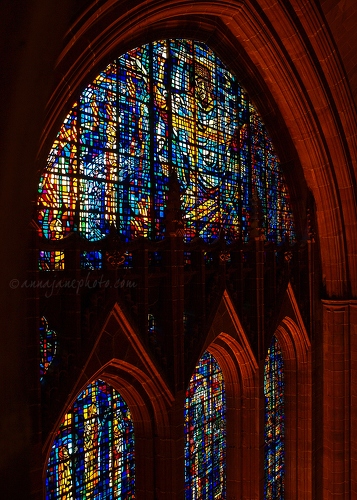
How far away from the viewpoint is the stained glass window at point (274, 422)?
7.21 m

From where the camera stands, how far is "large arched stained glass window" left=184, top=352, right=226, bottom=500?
19.6 feet

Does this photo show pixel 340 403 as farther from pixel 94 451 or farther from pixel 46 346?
pixel 46 346

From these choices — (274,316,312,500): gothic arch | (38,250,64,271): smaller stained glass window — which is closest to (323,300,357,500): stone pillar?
(274,316,312,500): gothic arch

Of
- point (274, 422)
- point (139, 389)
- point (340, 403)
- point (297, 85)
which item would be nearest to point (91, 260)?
point (139, 389)

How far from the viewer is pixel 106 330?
450 cm

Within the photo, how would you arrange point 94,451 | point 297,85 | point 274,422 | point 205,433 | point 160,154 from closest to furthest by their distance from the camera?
point 94,451 → point 160,154 → point 205,433 → point 297,85 → point 274,422

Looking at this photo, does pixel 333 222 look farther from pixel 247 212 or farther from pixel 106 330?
pixel 106 330

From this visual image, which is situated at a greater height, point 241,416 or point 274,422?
point 241,416

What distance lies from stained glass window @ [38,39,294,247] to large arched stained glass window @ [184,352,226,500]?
1.80m

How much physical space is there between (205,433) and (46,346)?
9.76 ft

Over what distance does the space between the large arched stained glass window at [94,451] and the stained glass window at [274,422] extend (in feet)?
8.78

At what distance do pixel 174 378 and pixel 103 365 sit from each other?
2.98ft

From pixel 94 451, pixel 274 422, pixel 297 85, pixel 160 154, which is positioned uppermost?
pixel 297 85

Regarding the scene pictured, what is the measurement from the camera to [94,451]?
4828 mm
